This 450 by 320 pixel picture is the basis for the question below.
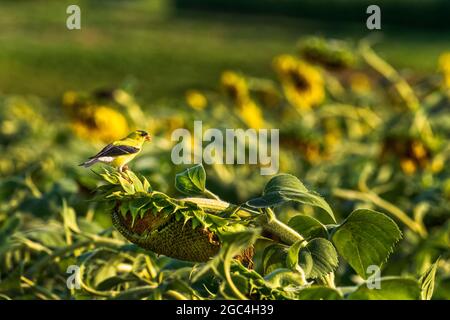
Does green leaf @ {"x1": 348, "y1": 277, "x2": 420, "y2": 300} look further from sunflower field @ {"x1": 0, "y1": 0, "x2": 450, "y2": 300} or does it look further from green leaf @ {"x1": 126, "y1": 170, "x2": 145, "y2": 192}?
green leaf @ {"x1": 126, "y1": 170, "x2": 145, "y2": 192}

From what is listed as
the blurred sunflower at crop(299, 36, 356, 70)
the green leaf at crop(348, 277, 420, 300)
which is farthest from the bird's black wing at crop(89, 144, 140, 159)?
the blurred sunflower at crop(299, 36, 356, 70)

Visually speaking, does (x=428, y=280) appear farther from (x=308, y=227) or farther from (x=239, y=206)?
(x=239, y=206)

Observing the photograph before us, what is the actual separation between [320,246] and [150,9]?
2223 centimetres

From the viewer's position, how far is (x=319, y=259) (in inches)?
36.9

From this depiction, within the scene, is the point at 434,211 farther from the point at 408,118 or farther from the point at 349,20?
the point at 349,20

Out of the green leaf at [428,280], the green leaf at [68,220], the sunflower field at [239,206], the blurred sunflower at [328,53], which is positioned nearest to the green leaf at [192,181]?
Result: the sunflower field at [239,206]

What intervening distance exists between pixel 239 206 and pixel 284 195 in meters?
0.04

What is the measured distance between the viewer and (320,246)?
3.11ft

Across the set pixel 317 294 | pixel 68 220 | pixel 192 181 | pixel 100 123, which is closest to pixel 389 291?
pixel 317 294

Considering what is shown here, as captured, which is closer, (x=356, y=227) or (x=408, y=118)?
(x=356, y=227)

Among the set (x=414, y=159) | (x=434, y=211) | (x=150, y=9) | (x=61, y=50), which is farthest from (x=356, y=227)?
(x=150, y=9)

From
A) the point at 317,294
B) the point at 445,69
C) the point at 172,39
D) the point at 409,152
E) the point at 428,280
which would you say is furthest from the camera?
the point at 172,39

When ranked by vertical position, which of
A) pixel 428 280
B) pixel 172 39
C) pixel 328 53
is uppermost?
pixel 172 39

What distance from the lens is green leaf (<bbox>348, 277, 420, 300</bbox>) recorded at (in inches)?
33.9
